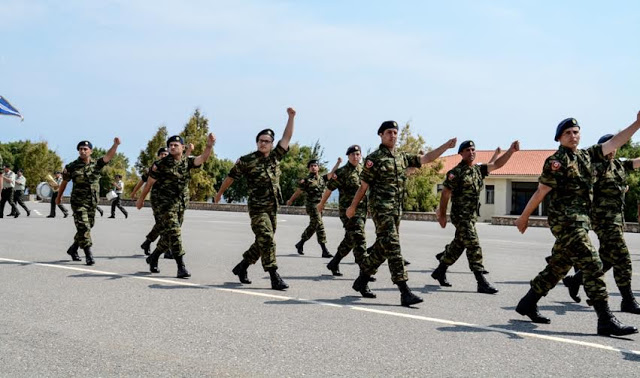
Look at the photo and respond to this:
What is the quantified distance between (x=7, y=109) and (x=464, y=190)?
25.1m

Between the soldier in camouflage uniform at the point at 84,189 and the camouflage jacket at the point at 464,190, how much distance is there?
505 cm

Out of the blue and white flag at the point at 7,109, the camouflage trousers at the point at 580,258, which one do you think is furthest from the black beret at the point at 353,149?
the blue and white flag at the point at 7,109

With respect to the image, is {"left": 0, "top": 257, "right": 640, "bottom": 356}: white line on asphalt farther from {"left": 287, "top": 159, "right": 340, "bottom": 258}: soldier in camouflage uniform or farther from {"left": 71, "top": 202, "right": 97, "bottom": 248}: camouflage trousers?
{"left": 287, "top": 159, "right": 340, "bottom": 258}: soldier in camouflage uniform

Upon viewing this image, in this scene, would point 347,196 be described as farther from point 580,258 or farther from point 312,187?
point 580,258

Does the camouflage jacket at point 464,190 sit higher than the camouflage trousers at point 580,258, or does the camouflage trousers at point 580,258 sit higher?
the camouflage jacket at point 464,190

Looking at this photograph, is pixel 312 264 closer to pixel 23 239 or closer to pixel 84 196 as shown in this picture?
pixel 84 196

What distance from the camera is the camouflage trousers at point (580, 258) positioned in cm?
557

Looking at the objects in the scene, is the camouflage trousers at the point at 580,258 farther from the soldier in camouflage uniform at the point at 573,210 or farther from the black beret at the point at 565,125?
the black beret at the point at 565,125

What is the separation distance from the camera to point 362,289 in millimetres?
7348

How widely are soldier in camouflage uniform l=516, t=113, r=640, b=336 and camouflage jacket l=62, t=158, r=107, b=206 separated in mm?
6665

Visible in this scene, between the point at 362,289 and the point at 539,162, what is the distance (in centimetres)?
4862

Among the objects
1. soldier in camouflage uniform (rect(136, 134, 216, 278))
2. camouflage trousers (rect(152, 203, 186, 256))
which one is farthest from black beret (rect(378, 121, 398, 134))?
camouflage trousers (rect(152, 203, 186, 256))

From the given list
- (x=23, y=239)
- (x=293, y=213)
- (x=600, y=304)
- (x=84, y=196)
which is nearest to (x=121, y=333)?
(x=600, y=304)

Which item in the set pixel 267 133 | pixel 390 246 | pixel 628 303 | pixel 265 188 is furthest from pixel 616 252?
pixel 267 133
